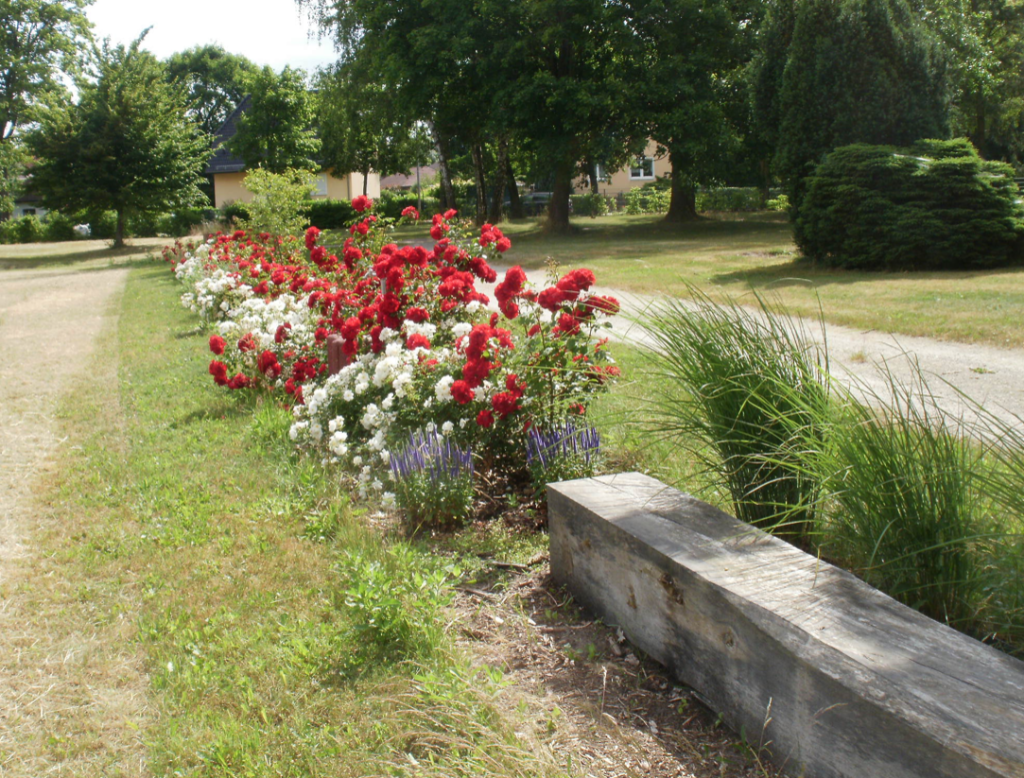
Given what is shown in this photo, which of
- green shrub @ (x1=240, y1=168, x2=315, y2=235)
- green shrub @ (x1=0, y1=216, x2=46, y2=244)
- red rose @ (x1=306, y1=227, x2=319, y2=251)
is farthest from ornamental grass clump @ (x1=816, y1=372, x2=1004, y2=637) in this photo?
green shrub @ (x1=0, y1=216, x2=46, y2=244)

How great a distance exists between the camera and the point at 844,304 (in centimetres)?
954

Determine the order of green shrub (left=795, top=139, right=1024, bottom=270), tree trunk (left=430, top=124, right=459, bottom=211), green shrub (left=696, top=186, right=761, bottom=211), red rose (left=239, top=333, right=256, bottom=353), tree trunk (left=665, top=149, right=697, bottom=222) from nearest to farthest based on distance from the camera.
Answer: red rose (left=239, top=333, right=256, bottom=353) < green shrub (left=795, top=139, right=1024, bottom=270) < tree trunk (left=665, top=149, right=697, bottom=222) < tree trunk (left=430, top=124, right=459, bottom=211) < green shrub (left=696, top=186, right=761, bottom=211)

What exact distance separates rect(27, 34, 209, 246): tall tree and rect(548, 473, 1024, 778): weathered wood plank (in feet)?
95.4

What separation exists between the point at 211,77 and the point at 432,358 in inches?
2856

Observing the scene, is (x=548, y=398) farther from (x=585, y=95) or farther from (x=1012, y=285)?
(x=585, y=95)

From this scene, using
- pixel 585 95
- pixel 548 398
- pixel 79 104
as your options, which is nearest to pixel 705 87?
pixel 585 95

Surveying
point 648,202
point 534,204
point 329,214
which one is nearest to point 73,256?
point 329,214

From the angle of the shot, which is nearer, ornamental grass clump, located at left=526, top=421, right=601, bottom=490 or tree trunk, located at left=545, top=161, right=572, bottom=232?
ornamental grass clump, located at left=526, top=421, right=601, bottom=490

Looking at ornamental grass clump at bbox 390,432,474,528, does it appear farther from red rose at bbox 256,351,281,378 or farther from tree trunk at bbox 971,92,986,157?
tree trunk at bbox 971,92,986,157

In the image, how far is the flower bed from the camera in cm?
401

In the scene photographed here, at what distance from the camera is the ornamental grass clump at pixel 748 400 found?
2.63 meters

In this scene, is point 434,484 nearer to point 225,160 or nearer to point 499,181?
point 499,181

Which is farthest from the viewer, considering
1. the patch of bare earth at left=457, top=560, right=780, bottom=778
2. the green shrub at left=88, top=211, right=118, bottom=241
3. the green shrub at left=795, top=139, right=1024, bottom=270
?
the green shrub at left=88, top=211, right=118, bottom=241

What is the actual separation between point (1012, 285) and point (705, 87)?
51.8 feet
